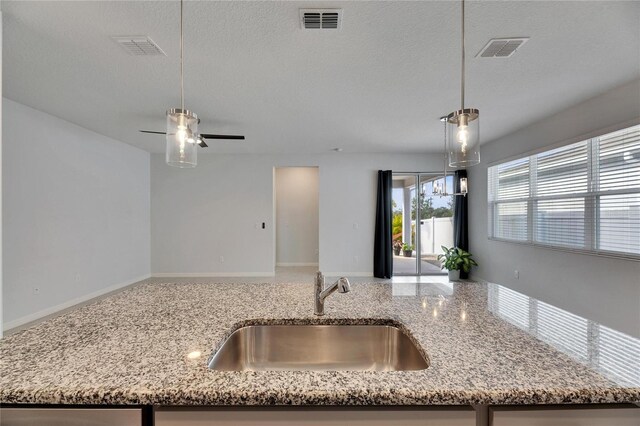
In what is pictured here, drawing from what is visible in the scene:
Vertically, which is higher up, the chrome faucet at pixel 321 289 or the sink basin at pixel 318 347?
the chrome faucet at pixel 321 289

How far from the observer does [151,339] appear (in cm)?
100

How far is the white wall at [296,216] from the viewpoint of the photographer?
7469 mm

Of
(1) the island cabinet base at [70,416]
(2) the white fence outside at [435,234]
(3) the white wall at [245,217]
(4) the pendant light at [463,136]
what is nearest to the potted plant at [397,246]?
(2) the white fence outside at [435,234]

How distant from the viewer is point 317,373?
0.80 m

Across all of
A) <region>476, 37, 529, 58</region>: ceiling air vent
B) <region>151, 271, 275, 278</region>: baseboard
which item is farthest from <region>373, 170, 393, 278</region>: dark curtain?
<region>476, 37, 529, 58</region>: ceiling air vent

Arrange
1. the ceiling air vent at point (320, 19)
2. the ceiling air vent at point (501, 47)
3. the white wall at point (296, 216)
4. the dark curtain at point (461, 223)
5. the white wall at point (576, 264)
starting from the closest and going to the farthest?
the ceiling air vent at point (320, 19), the ceiling air vent at point (501, 47), the white wall at point (576, 264), the dark curtain at point (461, 223), the white wall at point (296, 216)

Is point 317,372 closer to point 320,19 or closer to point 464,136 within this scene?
point 464,136

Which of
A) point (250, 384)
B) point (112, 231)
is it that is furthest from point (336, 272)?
point (250, 384)

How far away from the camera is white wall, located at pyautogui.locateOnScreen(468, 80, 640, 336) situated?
2.98 metres

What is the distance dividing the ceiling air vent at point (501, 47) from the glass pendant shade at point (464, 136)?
48.3 inches

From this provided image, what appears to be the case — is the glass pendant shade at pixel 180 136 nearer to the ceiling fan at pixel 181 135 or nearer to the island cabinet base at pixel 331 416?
the ceiling fan at pixel 181 135

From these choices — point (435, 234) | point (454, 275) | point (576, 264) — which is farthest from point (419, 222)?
point (576, 264)

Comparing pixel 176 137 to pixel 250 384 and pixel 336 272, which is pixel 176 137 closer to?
pixel 250 384

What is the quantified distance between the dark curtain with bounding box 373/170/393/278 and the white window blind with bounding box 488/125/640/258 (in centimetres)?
205
